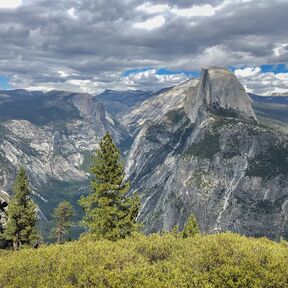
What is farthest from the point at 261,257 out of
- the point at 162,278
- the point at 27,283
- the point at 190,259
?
the point at 27,283

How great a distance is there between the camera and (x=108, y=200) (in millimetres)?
52031

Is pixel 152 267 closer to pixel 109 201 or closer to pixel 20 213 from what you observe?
pixel 109 201

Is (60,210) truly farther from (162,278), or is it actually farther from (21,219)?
(162,278)

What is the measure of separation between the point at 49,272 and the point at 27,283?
1854 millimetres

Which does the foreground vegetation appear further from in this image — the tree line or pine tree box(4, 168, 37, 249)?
pine tree box(4, 168, 37, 249)

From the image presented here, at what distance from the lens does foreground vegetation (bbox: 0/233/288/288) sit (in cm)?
2389

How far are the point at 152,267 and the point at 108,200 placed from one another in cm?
2660

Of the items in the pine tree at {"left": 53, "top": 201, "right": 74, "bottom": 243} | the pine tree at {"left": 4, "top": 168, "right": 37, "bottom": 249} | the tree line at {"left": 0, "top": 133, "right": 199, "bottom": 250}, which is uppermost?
the tree line at {"left": 0, "top": 133, "right": 199, "bottom": 250}

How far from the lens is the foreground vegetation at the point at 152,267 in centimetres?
2389

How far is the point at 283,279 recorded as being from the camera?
23797mm

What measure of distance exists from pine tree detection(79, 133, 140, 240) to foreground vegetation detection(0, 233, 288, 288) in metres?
20.5

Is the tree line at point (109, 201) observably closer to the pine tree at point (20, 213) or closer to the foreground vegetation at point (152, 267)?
the foreground vegetation at point (152, 267)

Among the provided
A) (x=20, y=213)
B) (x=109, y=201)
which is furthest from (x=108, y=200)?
(x=20, y=213)

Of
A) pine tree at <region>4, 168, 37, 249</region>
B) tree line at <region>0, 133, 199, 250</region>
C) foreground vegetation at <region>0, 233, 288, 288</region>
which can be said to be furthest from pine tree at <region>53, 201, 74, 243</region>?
foreground vegetation at <region>0, 233, 288, 288</region>
